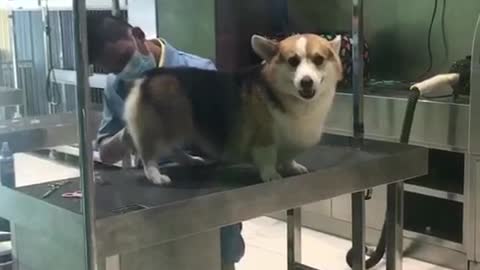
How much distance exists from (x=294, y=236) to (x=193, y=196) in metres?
1.03

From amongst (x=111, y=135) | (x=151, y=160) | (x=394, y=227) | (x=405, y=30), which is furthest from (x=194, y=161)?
(x=405, y=30)

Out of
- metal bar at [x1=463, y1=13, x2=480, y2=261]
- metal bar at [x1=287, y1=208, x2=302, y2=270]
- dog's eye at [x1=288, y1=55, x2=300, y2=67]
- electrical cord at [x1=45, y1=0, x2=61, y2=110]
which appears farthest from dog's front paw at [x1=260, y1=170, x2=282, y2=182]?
metal bar at [x1=463, y1=13, x2=480, y2=261]

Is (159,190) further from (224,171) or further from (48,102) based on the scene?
(48,102)

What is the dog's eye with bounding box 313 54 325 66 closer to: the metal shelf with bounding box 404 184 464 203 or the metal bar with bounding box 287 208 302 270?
the metal bar with bounding box 287 208 302 270

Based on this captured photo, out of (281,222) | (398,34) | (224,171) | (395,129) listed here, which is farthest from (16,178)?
(398,34)

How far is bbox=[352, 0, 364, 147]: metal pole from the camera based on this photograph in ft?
6.31

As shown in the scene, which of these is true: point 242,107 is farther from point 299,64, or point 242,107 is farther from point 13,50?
point 13,50

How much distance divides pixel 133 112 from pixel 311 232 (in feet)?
6.59

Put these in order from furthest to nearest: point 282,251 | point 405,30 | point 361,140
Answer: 1. point 405,30
2. point 282,251
3. point 361,140

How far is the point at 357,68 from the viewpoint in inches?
76.2

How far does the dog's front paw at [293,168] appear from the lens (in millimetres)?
1543

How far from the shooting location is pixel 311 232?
3295mm

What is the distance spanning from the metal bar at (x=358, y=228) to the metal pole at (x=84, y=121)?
0.88 meters

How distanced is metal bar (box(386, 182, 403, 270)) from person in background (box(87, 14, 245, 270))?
69cm
